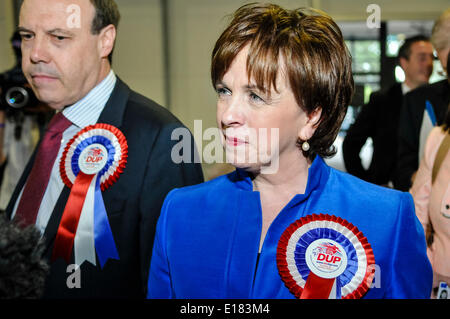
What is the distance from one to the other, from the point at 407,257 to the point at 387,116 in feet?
5.57

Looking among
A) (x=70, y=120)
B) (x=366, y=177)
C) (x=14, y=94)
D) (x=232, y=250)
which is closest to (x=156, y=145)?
(x=70, y=120)

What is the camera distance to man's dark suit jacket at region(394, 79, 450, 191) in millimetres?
2176

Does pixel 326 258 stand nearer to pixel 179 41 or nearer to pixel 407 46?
pixel 407 46

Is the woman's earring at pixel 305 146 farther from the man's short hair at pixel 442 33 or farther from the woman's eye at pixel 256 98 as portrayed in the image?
the man's short hair at pixel 442 33

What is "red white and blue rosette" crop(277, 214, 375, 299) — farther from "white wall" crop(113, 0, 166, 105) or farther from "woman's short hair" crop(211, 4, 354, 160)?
"white wall" crop(113, 0, 166, 105)

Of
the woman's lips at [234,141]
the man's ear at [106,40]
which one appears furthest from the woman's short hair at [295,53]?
the man's ear at [106,40]

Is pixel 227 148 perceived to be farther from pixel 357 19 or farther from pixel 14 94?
pixel 357 19

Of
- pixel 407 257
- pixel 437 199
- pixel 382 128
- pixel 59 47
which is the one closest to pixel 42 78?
pixel 59 47

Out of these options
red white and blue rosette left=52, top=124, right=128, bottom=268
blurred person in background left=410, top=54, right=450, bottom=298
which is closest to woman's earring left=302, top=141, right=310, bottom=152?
red white and blue rosette left=52, top=124, right=128, bottom=268

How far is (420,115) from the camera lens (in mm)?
2184
